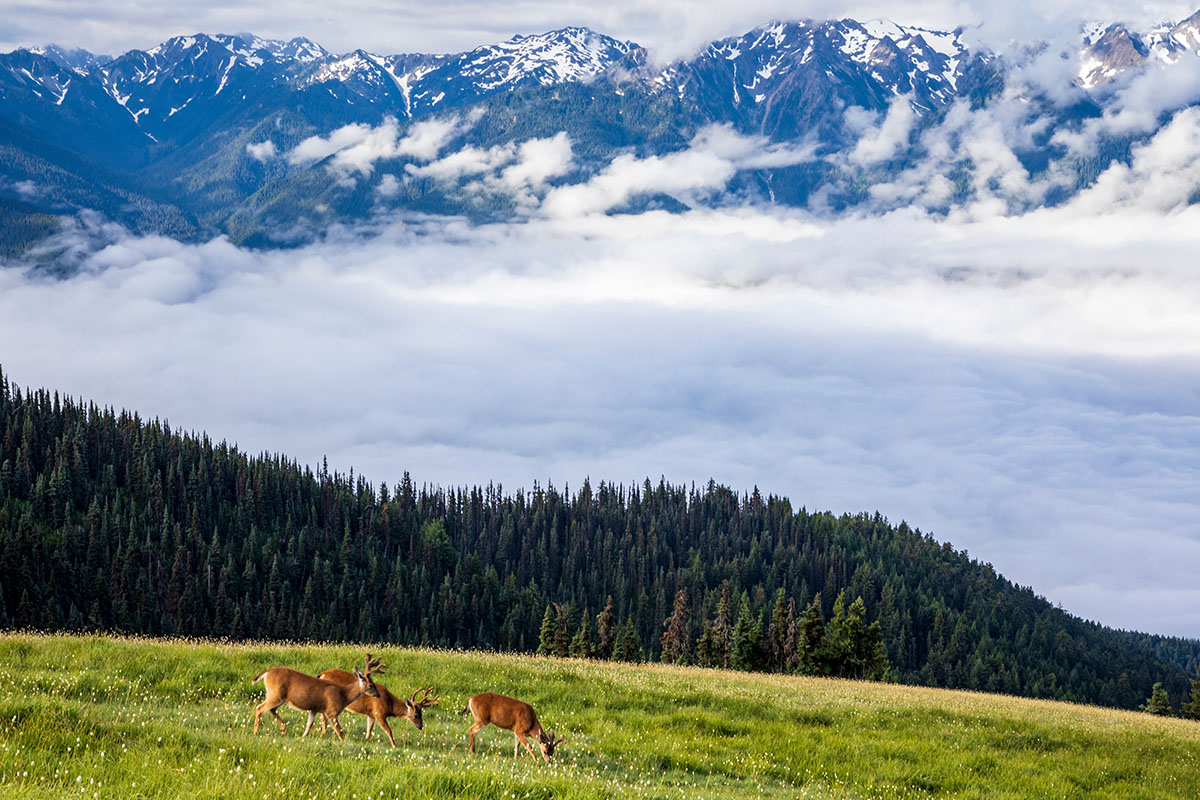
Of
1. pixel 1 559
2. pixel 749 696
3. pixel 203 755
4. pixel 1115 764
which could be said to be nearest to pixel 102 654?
pixel 203 755

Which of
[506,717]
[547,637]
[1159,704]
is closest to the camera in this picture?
[506,717]

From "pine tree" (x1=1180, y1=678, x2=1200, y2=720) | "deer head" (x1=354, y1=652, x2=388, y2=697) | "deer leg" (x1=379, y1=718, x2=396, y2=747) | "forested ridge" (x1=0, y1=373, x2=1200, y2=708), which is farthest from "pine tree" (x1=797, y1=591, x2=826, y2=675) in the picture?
"deer head" (x1=354, y1=652, x2=388, y2=697)

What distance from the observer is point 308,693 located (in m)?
18.2

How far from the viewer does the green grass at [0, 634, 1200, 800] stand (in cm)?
1416

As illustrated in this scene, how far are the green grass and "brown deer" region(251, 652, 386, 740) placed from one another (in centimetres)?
61

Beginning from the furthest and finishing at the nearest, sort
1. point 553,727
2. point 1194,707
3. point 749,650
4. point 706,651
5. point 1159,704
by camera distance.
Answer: point 706,651 < point 1159,704 < point 1194,707 < point 749,650 < point 553,727

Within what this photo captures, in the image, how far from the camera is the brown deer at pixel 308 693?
18.1 meters

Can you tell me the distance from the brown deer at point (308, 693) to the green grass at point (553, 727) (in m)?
0.61

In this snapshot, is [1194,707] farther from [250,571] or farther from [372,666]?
[250,571]

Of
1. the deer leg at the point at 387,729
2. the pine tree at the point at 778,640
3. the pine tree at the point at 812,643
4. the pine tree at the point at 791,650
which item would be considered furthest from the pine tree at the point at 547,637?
the deer leg at the point at 387,729

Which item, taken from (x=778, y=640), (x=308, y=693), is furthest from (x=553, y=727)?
(x=778, y=640)

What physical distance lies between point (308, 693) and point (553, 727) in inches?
230

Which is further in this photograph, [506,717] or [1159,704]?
[1159,704]

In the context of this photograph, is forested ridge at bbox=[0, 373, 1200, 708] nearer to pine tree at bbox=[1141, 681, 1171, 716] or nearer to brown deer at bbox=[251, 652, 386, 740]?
pine tree at bbox=[1141, 681, 1171, 716]
